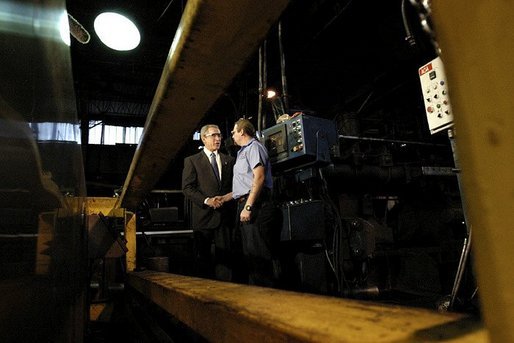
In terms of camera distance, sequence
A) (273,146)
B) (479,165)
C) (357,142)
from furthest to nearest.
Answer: (357,142) < (273,146) < (479,165)

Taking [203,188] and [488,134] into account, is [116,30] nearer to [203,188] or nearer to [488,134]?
[203,188]

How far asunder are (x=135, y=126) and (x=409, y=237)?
316 inches

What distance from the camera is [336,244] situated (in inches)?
150

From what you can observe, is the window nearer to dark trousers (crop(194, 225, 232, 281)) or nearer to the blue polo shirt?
dark trousers (crop(194, 225, 232, 281))

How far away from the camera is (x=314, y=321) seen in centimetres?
60

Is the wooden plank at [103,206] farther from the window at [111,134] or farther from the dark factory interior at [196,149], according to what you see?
the window at [111,134]

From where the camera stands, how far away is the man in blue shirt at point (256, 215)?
289cm

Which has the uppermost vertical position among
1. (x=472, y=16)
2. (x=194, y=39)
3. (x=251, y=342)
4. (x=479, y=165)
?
(x=194, y=39)

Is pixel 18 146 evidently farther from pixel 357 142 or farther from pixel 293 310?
pixel 357 142

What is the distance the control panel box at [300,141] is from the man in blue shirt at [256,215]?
1.43ft

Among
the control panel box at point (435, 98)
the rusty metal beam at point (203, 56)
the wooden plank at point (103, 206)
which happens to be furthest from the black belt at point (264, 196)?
the rusty metal beam at point (203, 56)

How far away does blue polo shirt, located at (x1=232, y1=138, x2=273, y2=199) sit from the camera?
2.95m

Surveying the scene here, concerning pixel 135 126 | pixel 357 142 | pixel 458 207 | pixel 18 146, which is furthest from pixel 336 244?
pixel 135 126

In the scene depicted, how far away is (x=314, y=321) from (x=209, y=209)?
274 centimetres
